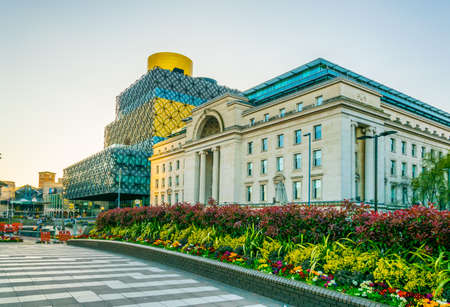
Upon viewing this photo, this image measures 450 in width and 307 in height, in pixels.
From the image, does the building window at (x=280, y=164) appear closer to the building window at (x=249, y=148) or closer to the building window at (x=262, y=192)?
the building window at (x=262, y=192)

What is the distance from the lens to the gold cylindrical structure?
14062cm

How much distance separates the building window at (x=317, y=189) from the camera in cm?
4633

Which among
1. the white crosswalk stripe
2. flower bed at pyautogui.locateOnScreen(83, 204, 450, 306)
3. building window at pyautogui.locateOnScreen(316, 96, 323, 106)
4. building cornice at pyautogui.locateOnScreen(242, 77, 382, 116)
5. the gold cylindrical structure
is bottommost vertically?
the white crosswalk stripe

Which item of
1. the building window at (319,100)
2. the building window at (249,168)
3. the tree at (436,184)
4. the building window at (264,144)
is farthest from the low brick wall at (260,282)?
the tree at (436,184)

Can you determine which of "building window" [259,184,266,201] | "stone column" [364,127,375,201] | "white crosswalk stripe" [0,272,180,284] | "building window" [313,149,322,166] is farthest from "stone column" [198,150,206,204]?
"white crosswalk stripe" [0,272,180,284]

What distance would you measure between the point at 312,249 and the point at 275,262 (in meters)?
1.36

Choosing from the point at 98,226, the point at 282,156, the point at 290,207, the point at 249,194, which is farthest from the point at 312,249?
the point at 249,194

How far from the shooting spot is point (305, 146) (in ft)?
161

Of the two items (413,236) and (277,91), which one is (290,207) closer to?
(413,236)

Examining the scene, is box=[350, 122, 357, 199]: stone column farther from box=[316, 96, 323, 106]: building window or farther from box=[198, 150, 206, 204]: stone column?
box=[198, 150, 206, 204]: stone column

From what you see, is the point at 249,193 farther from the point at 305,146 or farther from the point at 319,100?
the point at 319,100

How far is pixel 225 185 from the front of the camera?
61312mm

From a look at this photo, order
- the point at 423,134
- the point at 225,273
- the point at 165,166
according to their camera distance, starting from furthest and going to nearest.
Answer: the point at 165,166
the point at 423,134
the point at 225,273

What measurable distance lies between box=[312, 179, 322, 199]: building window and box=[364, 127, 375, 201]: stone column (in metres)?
6.01
